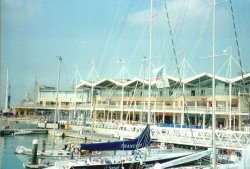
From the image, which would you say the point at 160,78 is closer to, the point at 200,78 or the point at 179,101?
the point at 200,78

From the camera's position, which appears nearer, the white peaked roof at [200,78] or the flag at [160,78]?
the flag at [160,78]

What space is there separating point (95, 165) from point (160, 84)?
7.89m

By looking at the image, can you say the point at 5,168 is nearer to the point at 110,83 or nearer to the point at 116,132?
the point at 116,132

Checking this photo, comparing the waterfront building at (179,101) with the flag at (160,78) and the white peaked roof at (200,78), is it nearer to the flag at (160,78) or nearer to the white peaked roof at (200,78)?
the white peaked roof at (200,78)

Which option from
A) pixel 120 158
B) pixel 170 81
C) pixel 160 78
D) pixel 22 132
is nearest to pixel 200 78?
pixel 170 81

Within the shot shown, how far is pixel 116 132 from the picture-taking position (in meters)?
49.5

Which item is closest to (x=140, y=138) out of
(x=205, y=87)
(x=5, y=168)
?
(x=5, y=168)

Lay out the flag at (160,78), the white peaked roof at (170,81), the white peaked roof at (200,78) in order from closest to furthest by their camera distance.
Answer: the flag at (160,78), the white peaked roof at (170,81), the white peaked roof at (200,78)

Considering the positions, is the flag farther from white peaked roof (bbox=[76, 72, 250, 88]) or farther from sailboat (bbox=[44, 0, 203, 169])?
white peaked roof (bbox=[76, 72, 250, 88])

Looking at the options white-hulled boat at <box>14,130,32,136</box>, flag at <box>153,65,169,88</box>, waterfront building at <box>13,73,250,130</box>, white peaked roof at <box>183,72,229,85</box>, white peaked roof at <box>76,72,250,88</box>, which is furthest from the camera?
white-hulled boat at <box>14,130,32,136</box>

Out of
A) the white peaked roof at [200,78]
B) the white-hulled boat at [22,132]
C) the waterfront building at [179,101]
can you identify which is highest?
the white peaked roof at [200,78]

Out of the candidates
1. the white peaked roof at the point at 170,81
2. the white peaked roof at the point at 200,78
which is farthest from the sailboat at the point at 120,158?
the white peaked roof at the point at 200,78

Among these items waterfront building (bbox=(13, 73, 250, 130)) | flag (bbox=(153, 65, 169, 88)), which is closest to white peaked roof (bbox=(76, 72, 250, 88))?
waterfront building (bbox=(13, 73, 250, 130))

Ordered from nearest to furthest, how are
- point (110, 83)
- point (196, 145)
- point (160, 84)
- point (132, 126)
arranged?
point (160, 84) < point (196, 145) < point (132, 126) < point (110, 83)
